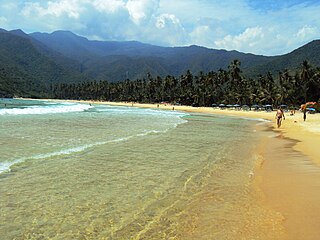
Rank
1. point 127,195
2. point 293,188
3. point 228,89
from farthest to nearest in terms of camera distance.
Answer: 1. point 228,89
2. point 293,188
3. point 127,195

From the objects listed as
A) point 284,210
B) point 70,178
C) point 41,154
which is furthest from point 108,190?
point 41,154

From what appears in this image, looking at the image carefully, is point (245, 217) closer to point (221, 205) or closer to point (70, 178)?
point (221, 205)

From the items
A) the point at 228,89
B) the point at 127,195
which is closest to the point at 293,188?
the point at 127,195

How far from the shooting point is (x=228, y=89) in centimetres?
10156

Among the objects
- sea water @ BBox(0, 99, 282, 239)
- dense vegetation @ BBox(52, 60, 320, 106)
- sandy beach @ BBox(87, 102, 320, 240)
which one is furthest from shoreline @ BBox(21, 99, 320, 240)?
dense vegetation @ BBox(52, 60, 320, 106)

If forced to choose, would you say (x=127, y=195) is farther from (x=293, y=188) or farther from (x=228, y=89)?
(x=228, y=89)

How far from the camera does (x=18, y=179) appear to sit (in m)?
9.23

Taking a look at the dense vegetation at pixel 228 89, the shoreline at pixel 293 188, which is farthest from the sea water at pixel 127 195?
the dense vegetation at pixel 228 89

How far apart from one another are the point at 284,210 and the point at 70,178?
613 centimetres

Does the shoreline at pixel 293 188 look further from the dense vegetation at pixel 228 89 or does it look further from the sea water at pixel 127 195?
the dense vegetation at pixel 228 89

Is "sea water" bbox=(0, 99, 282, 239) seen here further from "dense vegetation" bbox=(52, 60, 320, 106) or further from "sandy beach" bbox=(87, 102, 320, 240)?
"dense vegetation" bbox=(52, 60, 320, 106)

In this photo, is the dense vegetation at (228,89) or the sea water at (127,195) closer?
the sea water at (127,195)

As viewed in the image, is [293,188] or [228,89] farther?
[228,89]

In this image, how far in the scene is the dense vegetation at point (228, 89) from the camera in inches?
3199
